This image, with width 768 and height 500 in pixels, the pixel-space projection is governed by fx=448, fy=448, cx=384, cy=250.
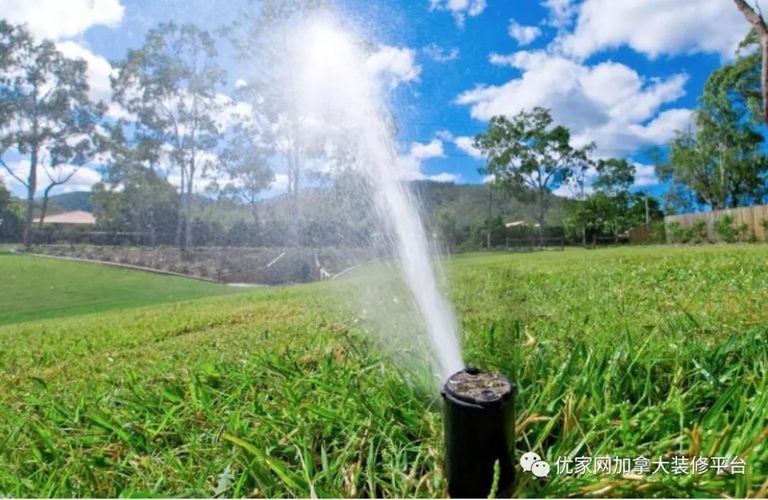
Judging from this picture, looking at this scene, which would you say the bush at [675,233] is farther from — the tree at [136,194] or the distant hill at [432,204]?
the tree at [136,194]

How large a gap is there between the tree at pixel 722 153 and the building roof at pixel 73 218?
800 centimetres

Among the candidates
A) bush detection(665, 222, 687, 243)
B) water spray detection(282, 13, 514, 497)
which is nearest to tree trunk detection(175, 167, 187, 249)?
water spray detection(282, 13, 514, 497)

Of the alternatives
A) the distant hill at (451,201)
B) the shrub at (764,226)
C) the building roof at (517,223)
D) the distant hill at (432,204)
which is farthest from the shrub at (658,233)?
the distant hill at (451,201)

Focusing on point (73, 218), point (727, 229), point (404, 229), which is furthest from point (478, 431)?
point (727, 229)

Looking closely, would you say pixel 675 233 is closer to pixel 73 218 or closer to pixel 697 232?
pixel 697 232

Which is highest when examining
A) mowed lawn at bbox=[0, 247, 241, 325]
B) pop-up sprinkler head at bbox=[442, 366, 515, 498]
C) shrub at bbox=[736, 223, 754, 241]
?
shrub at bbox=[736, 223, 754, 241]

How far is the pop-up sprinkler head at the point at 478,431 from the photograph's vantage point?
585 mm

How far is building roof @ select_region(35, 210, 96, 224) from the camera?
693 cm

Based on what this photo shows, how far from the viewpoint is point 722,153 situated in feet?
18.1

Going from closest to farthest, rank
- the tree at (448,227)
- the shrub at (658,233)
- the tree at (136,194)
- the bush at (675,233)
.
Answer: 1. the tree at (448,227)
2. the tree at (136,194)
3. the bush at (675,233)
4. the shrub at (658,233)

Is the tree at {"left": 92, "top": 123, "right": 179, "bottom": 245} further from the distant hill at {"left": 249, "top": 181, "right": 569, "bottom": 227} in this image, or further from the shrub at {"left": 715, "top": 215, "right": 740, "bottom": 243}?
the shrub at {"left": 715, "top": 215, "right": 740, "bottom": 243}

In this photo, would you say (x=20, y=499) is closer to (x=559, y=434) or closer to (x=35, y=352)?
(x=559, y=434)

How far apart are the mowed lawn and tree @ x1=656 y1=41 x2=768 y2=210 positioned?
5575 millimetres

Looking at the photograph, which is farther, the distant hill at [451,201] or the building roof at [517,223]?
the building roof at [517,223]
